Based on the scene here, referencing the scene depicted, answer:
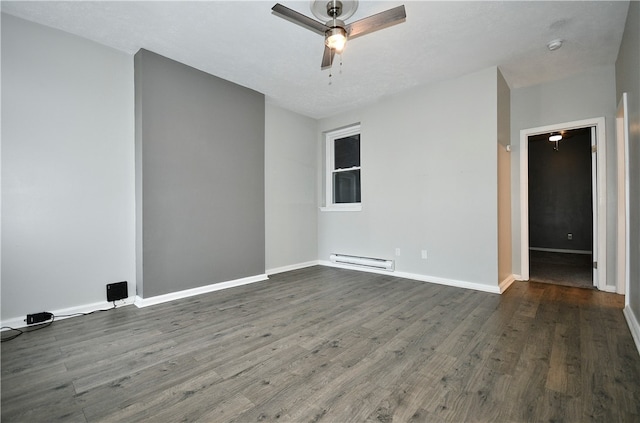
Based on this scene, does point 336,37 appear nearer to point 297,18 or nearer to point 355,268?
point 297,18

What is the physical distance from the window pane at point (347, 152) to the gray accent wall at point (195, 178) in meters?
1.66

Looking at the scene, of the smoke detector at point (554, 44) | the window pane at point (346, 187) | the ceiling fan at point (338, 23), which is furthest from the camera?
the window pane at point (346, 187)

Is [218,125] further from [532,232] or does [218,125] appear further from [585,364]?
[532,232]

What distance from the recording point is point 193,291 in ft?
11.0

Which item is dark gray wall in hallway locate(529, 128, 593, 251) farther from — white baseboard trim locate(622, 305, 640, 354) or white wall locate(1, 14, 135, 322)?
white wall locate(1, 14, 135, 322)

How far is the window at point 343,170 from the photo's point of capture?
5016 mm

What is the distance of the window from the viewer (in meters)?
5.02

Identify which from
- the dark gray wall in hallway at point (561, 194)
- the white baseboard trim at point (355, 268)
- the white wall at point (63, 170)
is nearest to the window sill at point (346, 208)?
the white baseboard trim at point (355, 268)

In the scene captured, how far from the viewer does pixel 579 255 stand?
6.31 metres

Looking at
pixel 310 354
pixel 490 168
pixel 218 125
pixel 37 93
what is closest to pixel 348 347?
pixel 310 354

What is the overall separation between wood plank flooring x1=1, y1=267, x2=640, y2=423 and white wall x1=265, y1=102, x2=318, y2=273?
1.71m

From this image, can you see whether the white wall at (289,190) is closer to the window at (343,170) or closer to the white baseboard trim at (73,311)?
the window at (343,170)

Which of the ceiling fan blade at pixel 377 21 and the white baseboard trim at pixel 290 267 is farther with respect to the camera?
the white baseboard trim at pixel 290 267

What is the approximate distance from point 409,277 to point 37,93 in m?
4.68
